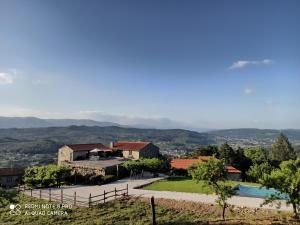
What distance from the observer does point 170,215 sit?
26.3 metres

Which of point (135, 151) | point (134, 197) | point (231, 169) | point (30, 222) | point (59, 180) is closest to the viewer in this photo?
point (30, 222)

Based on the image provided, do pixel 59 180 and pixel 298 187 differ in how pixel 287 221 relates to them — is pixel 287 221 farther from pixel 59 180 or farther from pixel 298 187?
pixel 59 180

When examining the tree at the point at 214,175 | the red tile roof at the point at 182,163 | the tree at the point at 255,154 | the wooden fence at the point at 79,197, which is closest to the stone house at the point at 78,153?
the red tile roof at the point at 182,163

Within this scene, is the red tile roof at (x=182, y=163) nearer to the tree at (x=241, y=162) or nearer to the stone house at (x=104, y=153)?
the stone house at (x=104, y=153)

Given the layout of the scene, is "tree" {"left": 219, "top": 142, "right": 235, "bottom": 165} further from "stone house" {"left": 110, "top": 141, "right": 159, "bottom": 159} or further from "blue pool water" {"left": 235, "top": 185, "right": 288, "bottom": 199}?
"blue pool water" {"left": 235, "top": 185, "right": 288, "bottom": 199}

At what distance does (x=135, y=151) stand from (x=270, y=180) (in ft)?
137

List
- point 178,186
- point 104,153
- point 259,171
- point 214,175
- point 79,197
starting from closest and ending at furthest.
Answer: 1. point 259,171
2. point 214,175
3. point 79,197
4. point 178,186
5. point 104,153

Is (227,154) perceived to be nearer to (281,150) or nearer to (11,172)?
(281,150)

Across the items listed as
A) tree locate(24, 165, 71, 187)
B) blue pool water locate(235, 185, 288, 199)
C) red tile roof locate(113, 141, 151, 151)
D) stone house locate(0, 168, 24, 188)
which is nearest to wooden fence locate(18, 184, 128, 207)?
tree locate(24, 165, 71, 187)

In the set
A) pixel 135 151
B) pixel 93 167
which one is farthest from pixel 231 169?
pixel 93 167

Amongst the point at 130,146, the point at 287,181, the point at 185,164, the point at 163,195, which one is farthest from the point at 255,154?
the point at 287,181

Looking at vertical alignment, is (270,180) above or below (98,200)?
above

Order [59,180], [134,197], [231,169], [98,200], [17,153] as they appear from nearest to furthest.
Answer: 1. [98,200]
2. [134,197]
3. [59,180]
4. [231,169]
5. [17,153]

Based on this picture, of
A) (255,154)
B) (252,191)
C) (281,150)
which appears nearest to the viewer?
(252,191)
